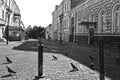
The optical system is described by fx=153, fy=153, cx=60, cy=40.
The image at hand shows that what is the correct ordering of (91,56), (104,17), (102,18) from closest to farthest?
(91,56) → (104,17) → (102,18)

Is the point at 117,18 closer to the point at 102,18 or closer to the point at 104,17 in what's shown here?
the point at 104,17

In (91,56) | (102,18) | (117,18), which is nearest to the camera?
(91,56)

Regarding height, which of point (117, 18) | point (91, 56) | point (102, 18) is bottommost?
point (91, 56)

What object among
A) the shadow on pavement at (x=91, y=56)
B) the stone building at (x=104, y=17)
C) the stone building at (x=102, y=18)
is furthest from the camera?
the stone building at (x=102, y=18)

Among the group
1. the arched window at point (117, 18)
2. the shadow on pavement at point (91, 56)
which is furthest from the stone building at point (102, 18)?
the shadow on pavement at point (91, 56)

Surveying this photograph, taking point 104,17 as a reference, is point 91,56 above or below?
below

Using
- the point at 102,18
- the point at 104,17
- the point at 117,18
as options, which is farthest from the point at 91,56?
the point at 102,18

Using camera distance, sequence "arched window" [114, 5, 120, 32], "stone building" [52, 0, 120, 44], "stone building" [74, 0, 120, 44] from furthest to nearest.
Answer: "stone building" [52, 0, 120, 44], "stone building" [74, 0, 120, 44], "arched window" [114, 5, 120, 32]

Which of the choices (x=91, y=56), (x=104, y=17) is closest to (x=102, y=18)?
(x=104, y=17)

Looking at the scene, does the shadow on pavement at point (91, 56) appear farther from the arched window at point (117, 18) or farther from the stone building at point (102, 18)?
the arched window at point (117, 18)

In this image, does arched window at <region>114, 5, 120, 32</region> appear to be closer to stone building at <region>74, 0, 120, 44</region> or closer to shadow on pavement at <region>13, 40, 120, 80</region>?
stone building at <region>74, 0, 120, 44</region>

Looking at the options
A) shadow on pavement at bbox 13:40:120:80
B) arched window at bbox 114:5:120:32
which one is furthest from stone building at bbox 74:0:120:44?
shadow on pavement at bbox 13:40:120:80

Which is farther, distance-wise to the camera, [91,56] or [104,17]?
[104,17]

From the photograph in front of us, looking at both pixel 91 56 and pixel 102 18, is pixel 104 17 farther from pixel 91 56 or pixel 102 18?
pixel 91 56
